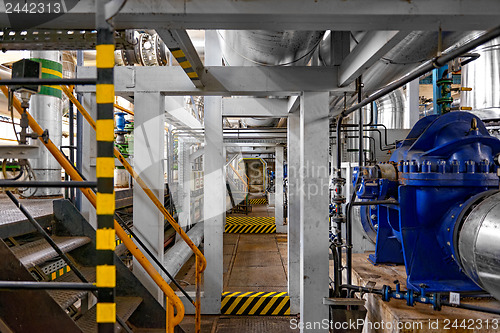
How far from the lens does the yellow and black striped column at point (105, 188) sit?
3.57ft

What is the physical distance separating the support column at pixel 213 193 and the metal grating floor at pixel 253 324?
24 cm

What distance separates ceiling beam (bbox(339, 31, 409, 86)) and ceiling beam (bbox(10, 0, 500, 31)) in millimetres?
219

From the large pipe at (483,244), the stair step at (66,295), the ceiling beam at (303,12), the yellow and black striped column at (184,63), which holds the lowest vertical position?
the stair step at (66,295)

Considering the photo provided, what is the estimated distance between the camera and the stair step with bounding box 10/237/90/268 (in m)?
1.89

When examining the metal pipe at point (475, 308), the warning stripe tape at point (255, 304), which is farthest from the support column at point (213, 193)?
the metal pipe at point (475, 308)

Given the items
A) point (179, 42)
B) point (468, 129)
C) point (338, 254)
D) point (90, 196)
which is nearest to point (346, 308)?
point (338, 254)

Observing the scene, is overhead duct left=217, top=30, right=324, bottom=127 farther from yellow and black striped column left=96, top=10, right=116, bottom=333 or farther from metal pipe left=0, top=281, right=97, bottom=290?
metal pipe left=0, top=281, right=97, bottom=290

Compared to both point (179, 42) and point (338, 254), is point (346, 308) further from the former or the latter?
point (179, 42)

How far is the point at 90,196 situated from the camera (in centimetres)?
224

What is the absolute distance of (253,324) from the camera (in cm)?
386

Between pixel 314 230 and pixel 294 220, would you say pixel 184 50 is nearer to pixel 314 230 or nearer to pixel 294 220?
pixel 314 230

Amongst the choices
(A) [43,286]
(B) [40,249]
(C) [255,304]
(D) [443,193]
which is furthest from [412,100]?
(A) [43,286]

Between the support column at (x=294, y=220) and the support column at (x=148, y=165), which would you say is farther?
the support column at (x=294, y=220)

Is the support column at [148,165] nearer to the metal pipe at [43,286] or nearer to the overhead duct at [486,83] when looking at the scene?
the metal pipe at [43,286]
